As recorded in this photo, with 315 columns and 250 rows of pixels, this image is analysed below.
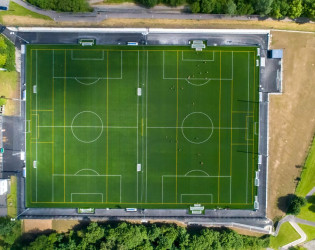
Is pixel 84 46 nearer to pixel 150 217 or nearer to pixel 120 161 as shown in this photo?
pixel 120 161

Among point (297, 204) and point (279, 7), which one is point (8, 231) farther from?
point (279, 7)

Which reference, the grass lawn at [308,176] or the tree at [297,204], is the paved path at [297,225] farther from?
the grass lawn at [308,176]

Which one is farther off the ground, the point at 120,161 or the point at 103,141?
the point at 103,141

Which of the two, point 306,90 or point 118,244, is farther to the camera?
point 306,90

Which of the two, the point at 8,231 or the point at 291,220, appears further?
the point at 291,220

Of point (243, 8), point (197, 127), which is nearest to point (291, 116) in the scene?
point (197, 127)

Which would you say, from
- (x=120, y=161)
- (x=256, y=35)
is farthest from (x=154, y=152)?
(x=256, y=35)

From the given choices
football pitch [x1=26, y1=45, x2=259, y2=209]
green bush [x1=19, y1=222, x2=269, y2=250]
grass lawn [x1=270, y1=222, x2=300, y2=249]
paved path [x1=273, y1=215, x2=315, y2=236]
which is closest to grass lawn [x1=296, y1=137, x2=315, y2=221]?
paved path [x1=273, y1=215, x2=315, y2=236]
